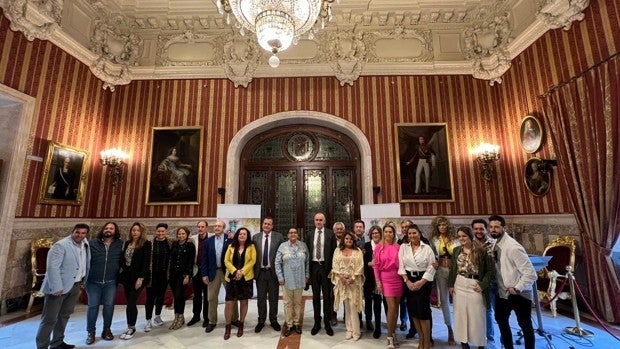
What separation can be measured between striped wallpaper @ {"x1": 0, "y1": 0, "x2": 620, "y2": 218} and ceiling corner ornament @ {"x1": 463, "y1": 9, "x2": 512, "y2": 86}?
0.24 m

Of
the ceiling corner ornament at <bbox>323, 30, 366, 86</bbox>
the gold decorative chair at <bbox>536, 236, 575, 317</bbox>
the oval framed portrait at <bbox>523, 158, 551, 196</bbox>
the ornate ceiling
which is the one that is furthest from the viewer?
the ceiling corner ornament at <bbox>323, 30, 366, 86</bbox>

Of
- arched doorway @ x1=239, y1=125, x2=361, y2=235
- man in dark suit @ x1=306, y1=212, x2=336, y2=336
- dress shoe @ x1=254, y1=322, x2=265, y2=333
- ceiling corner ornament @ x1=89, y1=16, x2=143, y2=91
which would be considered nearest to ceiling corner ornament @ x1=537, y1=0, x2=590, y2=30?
arched doorway @ x1=239, y1=125, x2=361, y2=235

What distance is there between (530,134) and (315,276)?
215 inches

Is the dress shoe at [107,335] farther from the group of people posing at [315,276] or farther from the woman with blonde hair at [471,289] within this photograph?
the woman with blonde hair at [471,289]

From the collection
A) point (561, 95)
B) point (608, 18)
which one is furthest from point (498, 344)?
point (608, 18)

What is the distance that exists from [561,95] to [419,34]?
3.88m

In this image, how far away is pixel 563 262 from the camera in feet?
15.9

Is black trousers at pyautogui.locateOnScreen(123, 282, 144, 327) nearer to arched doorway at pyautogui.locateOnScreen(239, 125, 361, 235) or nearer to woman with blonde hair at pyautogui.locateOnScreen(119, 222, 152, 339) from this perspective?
woman with blonde hair at pyautogui.locateOnScreen(119, 222, 152, 339)

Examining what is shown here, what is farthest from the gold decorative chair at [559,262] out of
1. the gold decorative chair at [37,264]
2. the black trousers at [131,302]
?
the gold decorative chair at [37,264]

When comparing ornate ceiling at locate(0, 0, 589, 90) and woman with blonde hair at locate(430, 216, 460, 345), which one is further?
ornate ceiling at locate(0, 0, 589, 90)

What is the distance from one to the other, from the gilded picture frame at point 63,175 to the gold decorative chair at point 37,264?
0.83m

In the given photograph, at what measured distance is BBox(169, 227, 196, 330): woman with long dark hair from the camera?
4.39m

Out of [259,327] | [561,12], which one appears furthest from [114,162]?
[561,12]

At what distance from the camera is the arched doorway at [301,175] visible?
7.41 m
